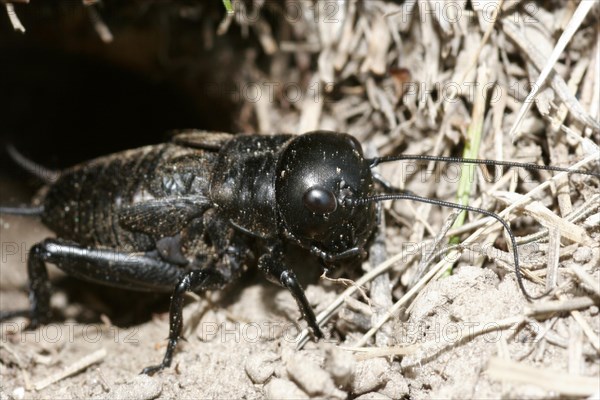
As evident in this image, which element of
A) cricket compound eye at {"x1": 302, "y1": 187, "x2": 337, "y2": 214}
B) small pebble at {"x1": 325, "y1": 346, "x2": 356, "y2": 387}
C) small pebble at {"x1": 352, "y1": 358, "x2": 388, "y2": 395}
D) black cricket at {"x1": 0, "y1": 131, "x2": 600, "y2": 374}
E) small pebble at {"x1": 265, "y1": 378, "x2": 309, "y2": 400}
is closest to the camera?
small pebble at {"x1": 325, "y1": 346, "x2": 356, "y2": 387}


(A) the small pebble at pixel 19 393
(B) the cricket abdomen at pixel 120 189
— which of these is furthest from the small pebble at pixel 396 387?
(A) the small pebble at pixel 19 393

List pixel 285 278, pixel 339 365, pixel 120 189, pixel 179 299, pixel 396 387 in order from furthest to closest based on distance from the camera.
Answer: pixel 120 189 → pixel 179 299 → pixel 285 278 → pixel 396 387 → pixel 339 365

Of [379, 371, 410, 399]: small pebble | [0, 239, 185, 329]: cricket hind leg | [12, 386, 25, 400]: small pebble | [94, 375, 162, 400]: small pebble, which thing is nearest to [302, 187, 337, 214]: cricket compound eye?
[379, 371, 410, 399]: small pebble

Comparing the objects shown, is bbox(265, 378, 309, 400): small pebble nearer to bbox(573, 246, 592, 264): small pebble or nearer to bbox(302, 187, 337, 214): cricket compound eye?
bbox(302, 187, 337, 214): cricket compound eye

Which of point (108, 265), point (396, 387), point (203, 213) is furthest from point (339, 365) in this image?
point (108, 265)

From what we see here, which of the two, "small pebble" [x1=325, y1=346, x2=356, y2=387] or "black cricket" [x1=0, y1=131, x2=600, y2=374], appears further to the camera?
"black cricket" [x1=0, y1=131, x2=600, y2=374]

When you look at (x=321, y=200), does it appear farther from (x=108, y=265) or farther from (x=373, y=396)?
(x=108, y=265)

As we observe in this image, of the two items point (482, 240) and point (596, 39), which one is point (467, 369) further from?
point (596, 39)

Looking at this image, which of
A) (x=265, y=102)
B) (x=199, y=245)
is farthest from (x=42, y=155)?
(x=199, y=245)
